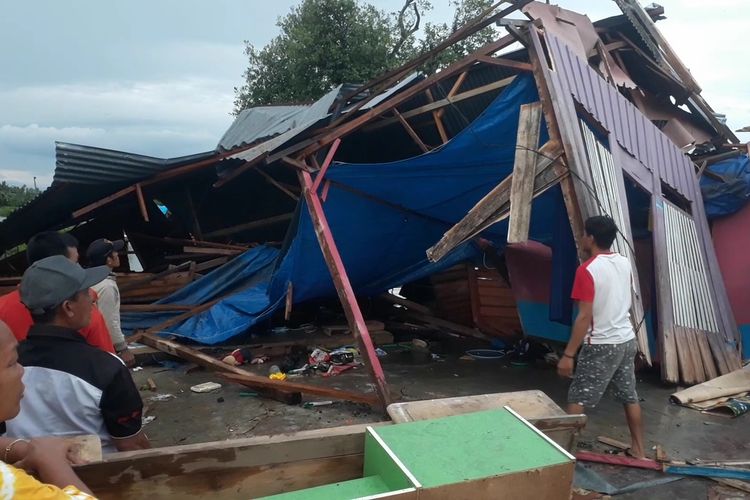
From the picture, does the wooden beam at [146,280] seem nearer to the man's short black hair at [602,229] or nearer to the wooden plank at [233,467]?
the man's short black hair at [602,229]

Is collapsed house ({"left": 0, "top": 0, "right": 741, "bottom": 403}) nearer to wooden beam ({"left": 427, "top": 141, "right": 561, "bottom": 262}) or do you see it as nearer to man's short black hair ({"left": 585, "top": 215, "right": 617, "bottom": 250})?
wooden beam ({"left": 427, "top": 141, "right": 561, "bottom": 262})

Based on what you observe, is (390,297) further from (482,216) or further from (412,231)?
(482,216)

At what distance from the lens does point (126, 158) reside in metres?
6.98

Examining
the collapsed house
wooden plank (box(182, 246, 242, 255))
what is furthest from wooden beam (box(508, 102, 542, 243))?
wooden plank (box(182, 246, 242, 255))

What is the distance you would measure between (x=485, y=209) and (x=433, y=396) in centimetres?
204

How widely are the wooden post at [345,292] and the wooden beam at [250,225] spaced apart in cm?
327

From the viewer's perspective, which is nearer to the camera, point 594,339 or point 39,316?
point 39,316

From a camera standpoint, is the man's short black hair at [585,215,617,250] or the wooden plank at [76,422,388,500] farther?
the man's short black hair at [585,215,617,250]

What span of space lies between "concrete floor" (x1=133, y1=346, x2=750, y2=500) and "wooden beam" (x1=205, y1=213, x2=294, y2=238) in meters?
2.99

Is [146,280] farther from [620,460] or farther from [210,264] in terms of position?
[620,460]

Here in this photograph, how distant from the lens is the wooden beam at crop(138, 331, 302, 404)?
5.04 m

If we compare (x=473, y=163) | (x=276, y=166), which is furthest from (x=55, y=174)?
(x=473, y=163)

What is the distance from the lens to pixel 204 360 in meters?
5.91

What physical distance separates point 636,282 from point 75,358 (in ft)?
13.7
